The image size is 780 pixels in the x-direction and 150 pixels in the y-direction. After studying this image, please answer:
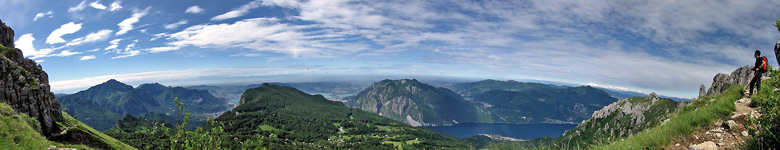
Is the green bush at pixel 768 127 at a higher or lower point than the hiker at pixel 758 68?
lower

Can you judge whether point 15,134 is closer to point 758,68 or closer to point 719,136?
point 719,136

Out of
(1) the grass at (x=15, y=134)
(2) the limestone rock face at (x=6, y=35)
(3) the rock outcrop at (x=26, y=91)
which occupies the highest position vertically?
(2) the limestone rock face at (x=6, y=35)

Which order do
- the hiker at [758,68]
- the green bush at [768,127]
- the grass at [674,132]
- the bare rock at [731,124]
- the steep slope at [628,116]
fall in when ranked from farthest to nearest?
the steep slope at [628,116] < the hiker at [758,68] < the bare rock at [731,124] < the grass at [674,132] < the green bush at [768,127]

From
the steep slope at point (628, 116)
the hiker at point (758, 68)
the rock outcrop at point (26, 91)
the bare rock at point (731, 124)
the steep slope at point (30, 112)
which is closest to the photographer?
the bare rock at point (731, 124)

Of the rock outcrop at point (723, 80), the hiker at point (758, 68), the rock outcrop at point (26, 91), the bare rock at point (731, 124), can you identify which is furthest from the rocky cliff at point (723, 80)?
the rock outcrop at point (26, 91)

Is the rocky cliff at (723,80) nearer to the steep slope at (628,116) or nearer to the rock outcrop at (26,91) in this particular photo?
the steep slope at (628,116)

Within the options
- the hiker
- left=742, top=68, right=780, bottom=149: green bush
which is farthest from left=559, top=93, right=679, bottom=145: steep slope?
left=742, top=68, right=780, bottom=149: green bush

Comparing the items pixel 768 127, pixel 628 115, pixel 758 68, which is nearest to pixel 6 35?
pixel 768 127

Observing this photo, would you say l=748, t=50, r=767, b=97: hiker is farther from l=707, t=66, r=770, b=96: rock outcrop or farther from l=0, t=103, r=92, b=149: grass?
l=0, t=103, r=92, b=149: grass
